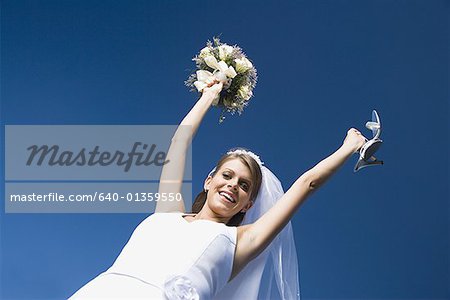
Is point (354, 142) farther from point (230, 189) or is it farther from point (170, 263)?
point (170, 263)

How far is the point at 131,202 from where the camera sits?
4992 mm

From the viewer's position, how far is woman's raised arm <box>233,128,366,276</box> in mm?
2803

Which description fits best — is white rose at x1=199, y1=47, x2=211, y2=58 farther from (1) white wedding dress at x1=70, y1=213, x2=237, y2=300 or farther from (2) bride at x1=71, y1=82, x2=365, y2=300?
(1) white wedding dress at x1=70, y1=213, x2=237, y2=300

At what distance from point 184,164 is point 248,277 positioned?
67 cm

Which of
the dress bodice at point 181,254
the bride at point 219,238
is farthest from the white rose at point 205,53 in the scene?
the dress bodice at point 181,254

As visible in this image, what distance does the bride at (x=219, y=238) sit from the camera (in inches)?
108

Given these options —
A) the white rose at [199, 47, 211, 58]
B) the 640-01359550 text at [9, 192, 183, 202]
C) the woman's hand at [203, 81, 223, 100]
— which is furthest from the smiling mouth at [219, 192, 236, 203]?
the 640-01359550 text at [9, 192, 183, 202]

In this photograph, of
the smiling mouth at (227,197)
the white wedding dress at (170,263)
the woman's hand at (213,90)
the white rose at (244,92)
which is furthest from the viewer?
the white rose at (244,92)

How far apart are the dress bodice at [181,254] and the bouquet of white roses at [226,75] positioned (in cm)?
87

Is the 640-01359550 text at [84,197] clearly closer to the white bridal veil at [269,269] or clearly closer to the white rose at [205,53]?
the white rose at [205,53]

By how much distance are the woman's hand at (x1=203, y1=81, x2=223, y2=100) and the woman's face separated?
55 centimetres

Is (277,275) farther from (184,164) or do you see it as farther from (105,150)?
(105,150)

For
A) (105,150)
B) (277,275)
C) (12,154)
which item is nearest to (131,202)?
(105,150)

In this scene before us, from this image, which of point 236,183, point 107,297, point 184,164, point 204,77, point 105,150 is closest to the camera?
point 107,297
